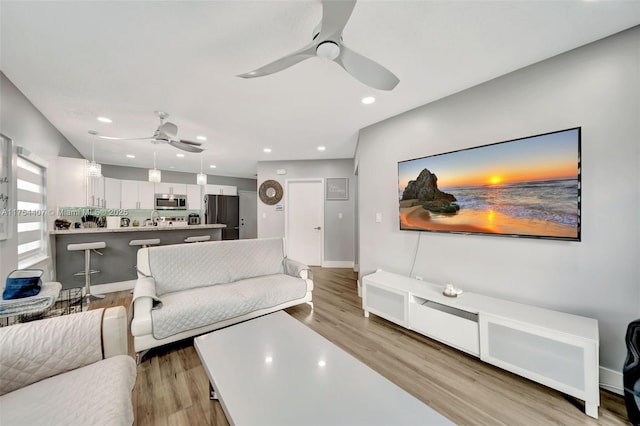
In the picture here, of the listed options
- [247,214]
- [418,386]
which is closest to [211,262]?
[418,386]

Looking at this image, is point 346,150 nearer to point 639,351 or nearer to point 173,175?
point 639,351

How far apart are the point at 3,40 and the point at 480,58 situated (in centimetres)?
341

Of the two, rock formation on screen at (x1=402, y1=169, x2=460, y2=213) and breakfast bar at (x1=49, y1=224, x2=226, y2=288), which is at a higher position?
rock formation on screen at (x1=402, y1=169, x2=460, y2=213)

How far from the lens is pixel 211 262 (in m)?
2.76

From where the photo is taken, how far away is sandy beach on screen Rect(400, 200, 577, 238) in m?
1.84

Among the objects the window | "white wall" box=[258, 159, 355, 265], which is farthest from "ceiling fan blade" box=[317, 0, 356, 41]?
"white wall" box=[258, 159, 355, 265]

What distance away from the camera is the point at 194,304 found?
2143mm

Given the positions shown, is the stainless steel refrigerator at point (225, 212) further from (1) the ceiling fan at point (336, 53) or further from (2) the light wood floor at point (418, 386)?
(1) the ceiling fan at point (336, 53)

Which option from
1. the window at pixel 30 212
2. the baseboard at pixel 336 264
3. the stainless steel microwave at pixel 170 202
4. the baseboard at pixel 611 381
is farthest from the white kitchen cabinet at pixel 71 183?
the baseboard at pixel 611 381

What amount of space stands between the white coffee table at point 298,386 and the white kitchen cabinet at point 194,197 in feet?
19.0

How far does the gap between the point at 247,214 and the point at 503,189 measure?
6.82 m

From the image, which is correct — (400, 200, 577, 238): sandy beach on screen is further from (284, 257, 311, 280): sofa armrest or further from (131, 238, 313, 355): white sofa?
(131, 238, 313, 355): white sofa

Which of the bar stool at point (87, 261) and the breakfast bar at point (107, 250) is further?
the breakfast bar at point (107, 250)

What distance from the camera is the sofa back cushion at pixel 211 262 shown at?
2484 millimetres
